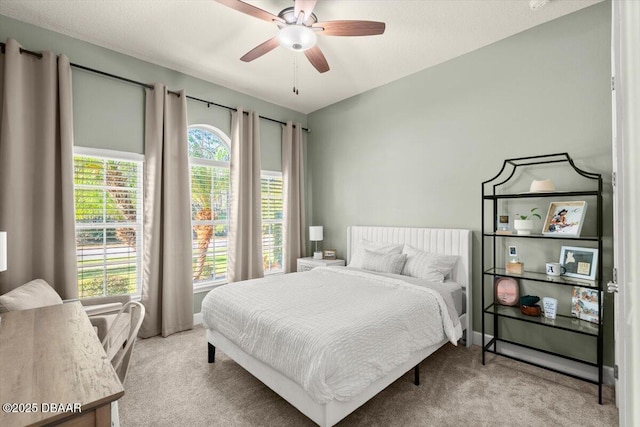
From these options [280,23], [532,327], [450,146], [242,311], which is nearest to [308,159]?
[450,146]

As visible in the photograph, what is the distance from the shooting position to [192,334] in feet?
11.5

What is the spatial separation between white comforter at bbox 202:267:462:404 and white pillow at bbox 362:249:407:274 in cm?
41

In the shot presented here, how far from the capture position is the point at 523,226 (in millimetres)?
2764

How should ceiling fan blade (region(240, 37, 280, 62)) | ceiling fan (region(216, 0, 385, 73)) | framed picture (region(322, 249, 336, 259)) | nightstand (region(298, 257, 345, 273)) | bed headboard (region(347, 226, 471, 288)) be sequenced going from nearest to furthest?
1. ceiling fan (region(216, 0, 385, 73))
2. ceiling fan blade (region(240, 37, 280, 62))
3. bed headboard (region(347, 226, 471, 288))
4. nightstand (region(298, 257, 345, 273))
5. framed picture (region(322, 249, 336, 259))

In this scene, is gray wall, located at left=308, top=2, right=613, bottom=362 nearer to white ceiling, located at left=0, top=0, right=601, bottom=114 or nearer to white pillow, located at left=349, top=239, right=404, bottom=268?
white ceiling, located at left=0, top=0, right=601, bottom=114

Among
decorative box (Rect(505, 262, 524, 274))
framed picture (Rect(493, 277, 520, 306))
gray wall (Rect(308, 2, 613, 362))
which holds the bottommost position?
framed picture (Rect(493, 277, 520, 306))

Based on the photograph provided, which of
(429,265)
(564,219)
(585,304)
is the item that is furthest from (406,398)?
(564,219)

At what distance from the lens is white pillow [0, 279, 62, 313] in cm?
200

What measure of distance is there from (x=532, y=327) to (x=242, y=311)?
108 inches

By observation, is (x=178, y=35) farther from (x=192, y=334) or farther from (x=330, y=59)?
(x=192, y=334)

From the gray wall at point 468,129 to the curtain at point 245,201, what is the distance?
1.22 m

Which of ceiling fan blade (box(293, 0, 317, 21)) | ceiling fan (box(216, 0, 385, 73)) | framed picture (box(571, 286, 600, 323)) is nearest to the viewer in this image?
ceiling fan blade (box(293, 0, 317, 21))

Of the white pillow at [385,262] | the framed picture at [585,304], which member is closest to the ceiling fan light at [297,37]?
the white pillow at [385,262]

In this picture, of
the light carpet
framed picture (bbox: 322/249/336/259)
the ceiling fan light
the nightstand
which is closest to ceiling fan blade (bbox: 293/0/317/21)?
the ceiling fan light
